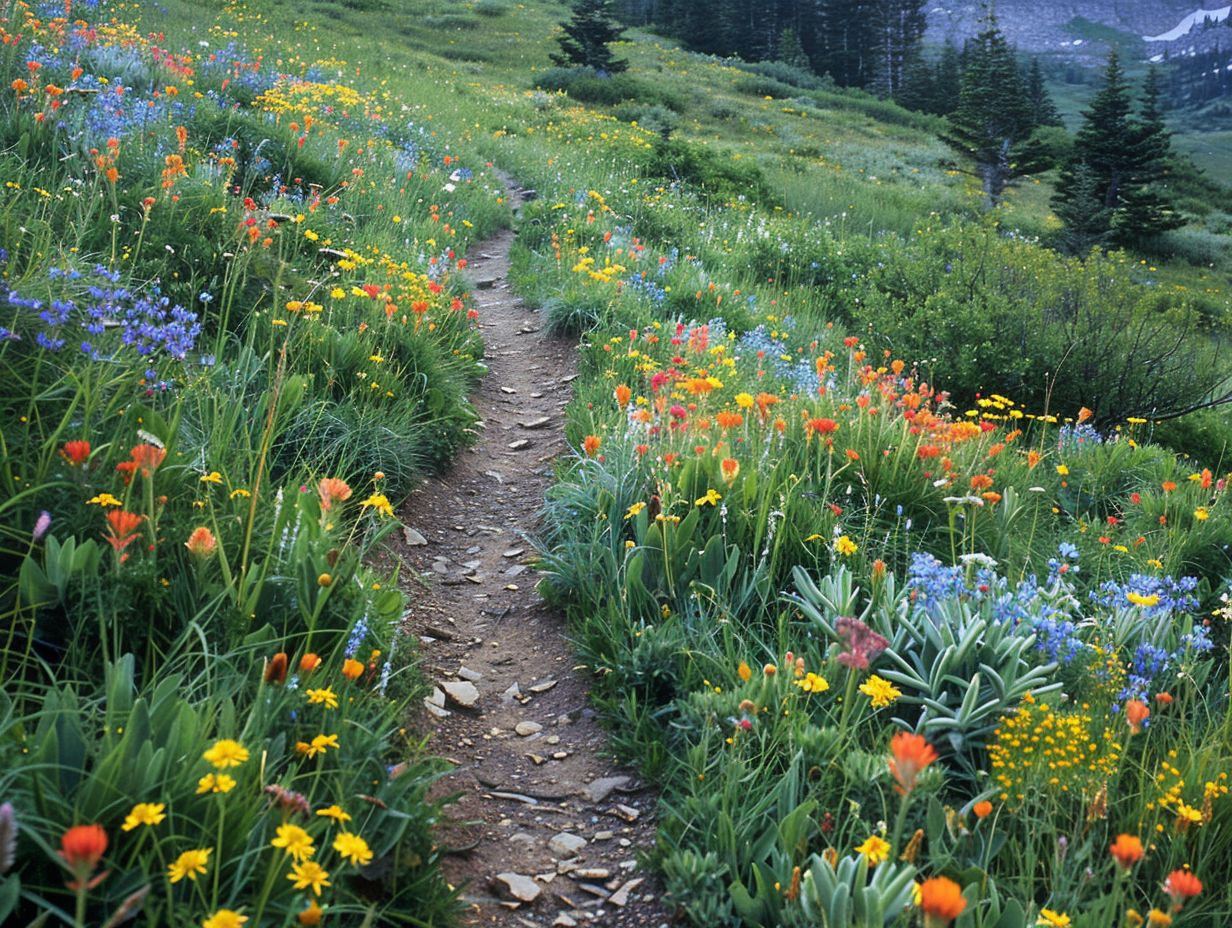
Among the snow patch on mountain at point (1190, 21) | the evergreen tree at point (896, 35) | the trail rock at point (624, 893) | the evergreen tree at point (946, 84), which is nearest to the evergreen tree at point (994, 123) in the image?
the evergreen tree at point (946, 84)

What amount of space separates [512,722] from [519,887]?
0.90 m

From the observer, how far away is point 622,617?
3.76 m

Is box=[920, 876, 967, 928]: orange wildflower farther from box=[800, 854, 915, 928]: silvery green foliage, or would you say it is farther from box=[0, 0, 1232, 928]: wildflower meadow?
box=[800, 854, 915, 928]: silvery green foliage

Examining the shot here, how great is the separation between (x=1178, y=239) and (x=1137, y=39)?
587 ft

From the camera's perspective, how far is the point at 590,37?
121ft

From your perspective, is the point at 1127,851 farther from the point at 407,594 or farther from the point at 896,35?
the point at 896,35

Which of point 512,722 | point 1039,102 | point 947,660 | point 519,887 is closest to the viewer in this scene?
point 519,887

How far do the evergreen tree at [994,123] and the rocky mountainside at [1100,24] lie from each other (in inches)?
5268

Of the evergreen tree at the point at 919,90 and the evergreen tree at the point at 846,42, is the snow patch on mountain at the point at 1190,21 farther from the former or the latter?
the evergreen tree at the point at 919,90

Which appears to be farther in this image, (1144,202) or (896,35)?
(896,35)

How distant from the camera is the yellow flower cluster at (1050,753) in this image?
2693 mm

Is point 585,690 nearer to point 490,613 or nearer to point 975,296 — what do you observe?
point 490,613

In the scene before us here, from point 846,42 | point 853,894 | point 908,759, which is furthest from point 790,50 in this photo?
point 908,759

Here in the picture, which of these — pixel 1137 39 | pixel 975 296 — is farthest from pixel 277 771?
pixel 1137 39
